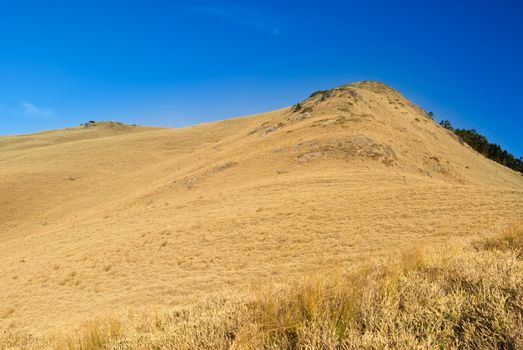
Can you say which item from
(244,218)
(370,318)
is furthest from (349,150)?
(370,318)

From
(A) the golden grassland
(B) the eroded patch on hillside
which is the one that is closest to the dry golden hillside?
(B) the eroded patch on hillside

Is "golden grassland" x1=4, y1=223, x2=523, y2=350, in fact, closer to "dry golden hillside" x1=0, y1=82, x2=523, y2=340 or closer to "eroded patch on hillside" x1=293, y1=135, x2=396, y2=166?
"dry golden hillside" x1=0, y1=82, x2=523, y2=340

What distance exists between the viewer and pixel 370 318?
365 cm

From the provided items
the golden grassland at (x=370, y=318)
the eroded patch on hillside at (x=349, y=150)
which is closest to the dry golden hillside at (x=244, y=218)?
the eroded patch on hillside at (x=349, y=150)

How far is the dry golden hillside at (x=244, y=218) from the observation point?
13.4 metres

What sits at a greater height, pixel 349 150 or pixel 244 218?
pixel 349 150

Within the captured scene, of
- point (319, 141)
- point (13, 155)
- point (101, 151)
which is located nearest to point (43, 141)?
point (13, 155)

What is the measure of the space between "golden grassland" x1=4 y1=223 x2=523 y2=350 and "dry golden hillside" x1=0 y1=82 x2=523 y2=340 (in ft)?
5.45

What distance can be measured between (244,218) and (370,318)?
15739 mm

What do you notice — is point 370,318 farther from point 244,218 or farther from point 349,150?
point 349,150

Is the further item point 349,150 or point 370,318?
point 349,150

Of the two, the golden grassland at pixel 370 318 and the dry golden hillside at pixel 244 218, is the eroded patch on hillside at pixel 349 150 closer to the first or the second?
the dry golden hillside at pixel 244 218

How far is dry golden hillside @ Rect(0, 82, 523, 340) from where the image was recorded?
13367 millimetres

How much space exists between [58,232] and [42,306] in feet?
53.3
